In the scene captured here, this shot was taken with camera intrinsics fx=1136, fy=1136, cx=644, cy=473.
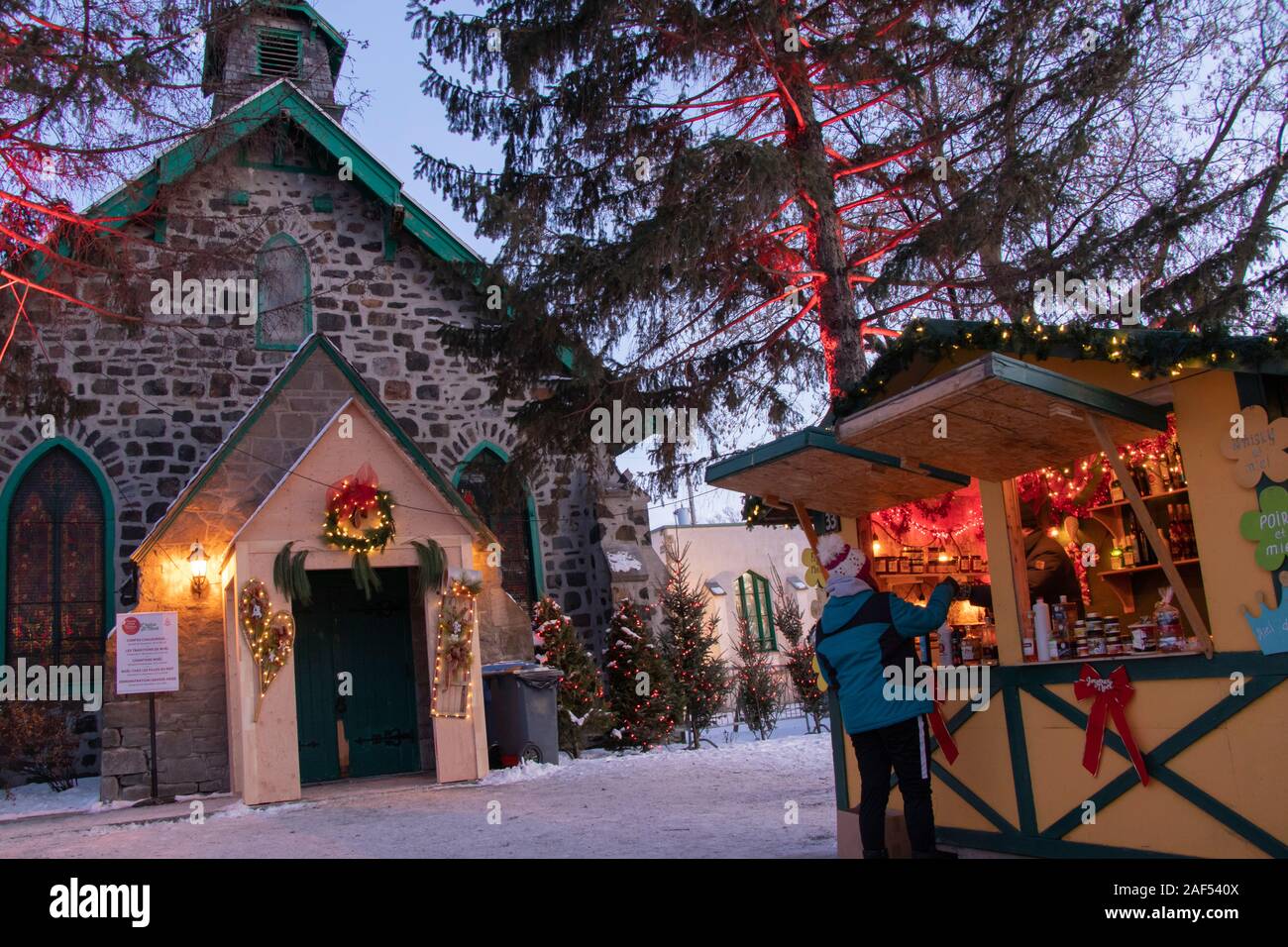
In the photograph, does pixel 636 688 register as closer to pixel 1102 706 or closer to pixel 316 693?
pixel 316 693

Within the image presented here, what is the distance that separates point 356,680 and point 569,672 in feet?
9.22

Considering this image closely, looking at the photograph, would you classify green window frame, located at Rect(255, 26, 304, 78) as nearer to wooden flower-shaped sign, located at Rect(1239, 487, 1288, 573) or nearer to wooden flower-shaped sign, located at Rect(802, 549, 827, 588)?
wooden flower-shaped sign, located at Rect(802, 549, 827, 588)

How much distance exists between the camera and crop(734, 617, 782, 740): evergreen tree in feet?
56.0

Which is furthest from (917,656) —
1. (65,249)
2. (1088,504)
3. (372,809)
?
(65,249)

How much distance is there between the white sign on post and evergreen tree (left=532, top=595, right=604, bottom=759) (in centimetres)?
454

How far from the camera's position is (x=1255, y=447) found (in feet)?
19.3

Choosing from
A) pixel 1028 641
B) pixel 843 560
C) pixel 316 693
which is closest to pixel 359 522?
pixel 316 693

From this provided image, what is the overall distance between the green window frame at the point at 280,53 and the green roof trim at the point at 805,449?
15829 mm

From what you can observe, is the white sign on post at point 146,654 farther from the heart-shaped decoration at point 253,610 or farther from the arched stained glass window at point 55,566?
the arched stained glass window at point 55,566

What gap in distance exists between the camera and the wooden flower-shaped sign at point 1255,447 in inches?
227

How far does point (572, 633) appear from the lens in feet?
51.8

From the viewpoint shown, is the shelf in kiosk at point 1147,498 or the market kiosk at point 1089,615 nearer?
the market kiosk at point 1089,615

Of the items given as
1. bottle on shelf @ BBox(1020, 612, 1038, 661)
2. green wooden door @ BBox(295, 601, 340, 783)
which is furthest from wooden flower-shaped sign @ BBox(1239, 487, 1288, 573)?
green wooden door @ BBox(295, 601, 340, 783)

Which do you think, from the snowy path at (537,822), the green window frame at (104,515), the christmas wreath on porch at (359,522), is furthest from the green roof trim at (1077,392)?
the green window frame at (104,515)
